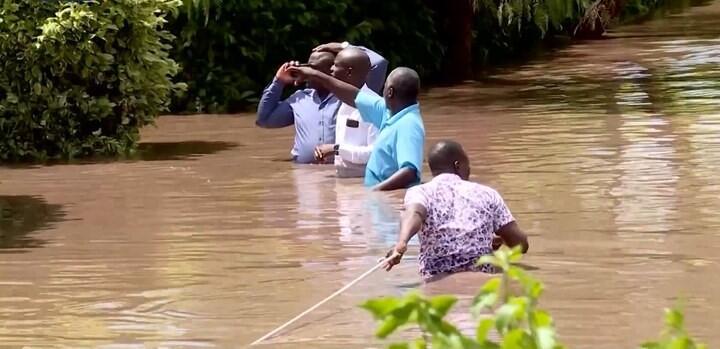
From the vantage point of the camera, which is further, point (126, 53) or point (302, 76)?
point (126, 53)

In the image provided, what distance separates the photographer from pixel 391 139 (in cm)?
1012

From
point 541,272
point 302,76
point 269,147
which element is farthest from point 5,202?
point 541,272

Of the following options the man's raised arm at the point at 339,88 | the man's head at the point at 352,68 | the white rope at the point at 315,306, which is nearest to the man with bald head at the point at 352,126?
the man's head at the point at 352,68

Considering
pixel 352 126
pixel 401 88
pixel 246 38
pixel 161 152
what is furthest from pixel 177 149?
pixel 401 88

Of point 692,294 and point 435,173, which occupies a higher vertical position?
point 435,173

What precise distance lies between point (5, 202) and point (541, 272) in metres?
4.98

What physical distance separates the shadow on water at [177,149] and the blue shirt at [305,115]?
134cm

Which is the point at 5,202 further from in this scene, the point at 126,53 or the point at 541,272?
the point at 541,272

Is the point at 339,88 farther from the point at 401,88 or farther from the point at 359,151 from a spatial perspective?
the point at 401,88

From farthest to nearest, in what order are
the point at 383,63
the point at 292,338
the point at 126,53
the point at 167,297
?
the point at 126,53, the point at 383,63, the point at 167,297, the point at 292,338

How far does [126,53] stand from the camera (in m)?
14.2

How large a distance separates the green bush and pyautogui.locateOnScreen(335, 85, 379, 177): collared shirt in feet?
10.2

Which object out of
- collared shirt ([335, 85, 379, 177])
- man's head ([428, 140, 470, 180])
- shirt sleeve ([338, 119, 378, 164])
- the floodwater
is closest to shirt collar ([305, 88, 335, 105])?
the floodwater

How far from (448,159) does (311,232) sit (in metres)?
2.52
